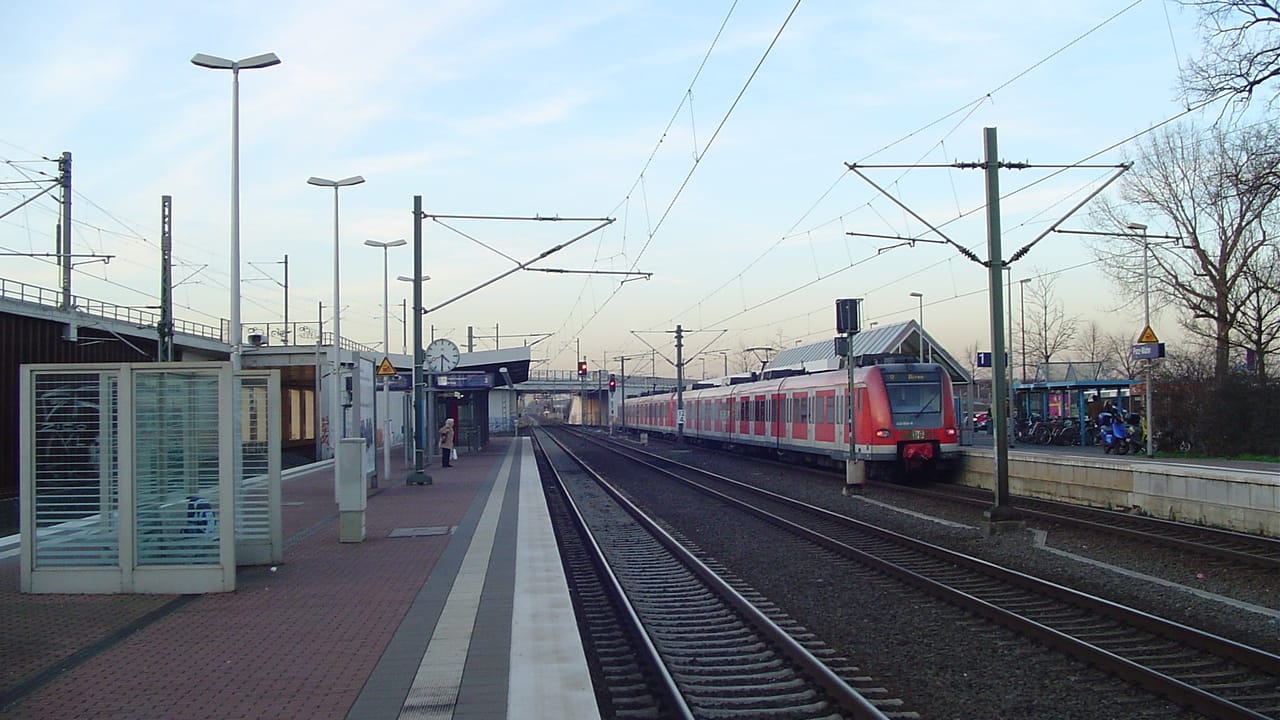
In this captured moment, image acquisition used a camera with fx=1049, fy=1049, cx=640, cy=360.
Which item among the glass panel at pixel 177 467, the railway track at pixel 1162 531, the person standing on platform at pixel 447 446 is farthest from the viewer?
the person standing on platform at pixel 447 446

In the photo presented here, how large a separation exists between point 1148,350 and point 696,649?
1898 centimetres

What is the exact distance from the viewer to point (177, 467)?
10.1 meters

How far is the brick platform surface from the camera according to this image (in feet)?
20.5

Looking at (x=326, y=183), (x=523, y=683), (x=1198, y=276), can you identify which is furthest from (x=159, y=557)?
(x=1198, y=276)

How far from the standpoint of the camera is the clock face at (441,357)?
29719mm

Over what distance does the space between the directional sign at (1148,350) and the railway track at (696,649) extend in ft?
48.4

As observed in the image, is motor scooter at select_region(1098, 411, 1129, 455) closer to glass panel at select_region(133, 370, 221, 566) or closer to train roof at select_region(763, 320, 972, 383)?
train roof at select_region(763, 320, 972, 383)

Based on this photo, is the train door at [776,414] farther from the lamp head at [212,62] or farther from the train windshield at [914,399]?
the lamp head at [212,62]

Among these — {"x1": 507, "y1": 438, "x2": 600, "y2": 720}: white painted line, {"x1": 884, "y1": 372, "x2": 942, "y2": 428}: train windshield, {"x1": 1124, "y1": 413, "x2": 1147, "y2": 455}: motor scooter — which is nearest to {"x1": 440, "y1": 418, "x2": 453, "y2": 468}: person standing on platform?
{"x1": 884, "y1": 372, "x2": 942, "y2": 428}: train windshield

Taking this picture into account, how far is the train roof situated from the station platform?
74.9 ft

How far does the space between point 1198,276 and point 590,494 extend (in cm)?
2241

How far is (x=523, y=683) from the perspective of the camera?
6559 mm

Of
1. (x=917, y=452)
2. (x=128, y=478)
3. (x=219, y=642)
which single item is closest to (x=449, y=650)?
(x=219, y=642)

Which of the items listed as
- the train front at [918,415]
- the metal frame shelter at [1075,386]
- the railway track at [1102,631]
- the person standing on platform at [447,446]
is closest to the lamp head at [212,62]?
the railway track at [1102,631]
